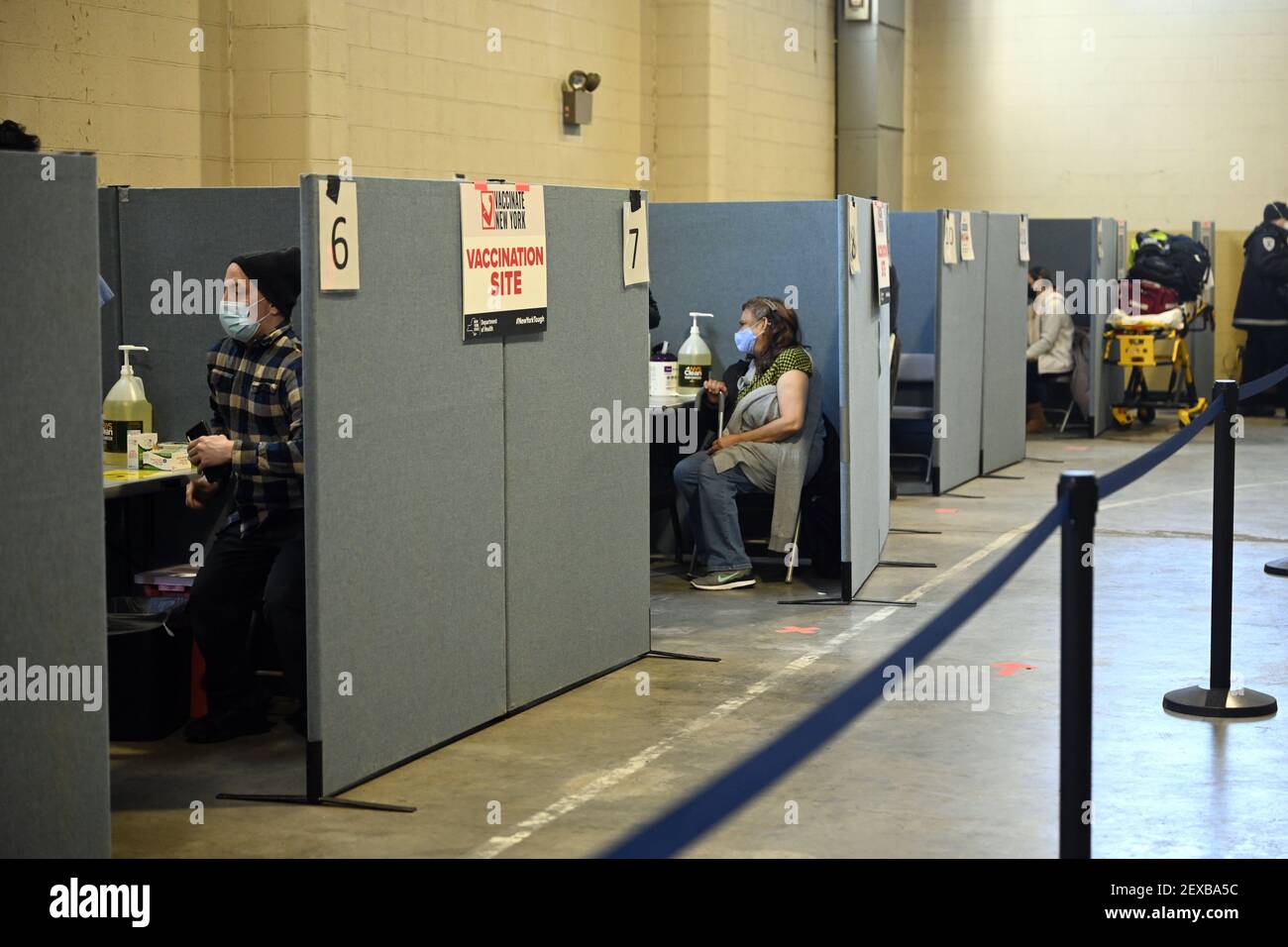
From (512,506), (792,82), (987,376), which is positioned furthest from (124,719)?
(792,82)

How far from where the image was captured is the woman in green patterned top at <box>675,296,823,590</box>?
660cm

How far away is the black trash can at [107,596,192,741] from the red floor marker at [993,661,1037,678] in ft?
8.35

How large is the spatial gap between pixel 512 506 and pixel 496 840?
47.4 inches

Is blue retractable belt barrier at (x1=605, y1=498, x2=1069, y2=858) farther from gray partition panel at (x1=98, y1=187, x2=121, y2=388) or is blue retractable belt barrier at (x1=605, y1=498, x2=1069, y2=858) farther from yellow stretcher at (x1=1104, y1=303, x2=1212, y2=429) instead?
yellow stretcher at (x1=1104, y1=303, x2=1212, y2=429)

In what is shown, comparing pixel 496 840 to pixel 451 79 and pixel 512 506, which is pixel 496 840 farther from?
pixel 451 79

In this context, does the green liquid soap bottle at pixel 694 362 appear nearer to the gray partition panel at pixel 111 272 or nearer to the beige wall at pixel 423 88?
the beige wall at pixel 423 88

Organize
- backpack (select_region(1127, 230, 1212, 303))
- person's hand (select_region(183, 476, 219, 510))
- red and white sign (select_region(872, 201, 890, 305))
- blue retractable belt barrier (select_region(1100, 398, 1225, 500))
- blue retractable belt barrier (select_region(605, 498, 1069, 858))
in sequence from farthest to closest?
1. backpack (select_region(1127, 230, 1212, 303))
2. red and white sign (select_region(872, 201, 890, 305))
3. person's hand (select_region(183, 476, 219, 510))
4. blue retractable belt barrier (select_region(1100, 398, 1225, 500))
5. blue retractable belt barrier (select_region(605, 498, 1069, 858))

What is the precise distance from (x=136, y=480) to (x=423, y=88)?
5.03 meters

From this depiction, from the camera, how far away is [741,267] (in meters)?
7.04

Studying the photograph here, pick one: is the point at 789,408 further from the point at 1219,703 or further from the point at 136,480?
the point at 136,480

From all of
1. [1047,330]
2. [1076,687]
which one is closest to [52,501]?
[1076,687]

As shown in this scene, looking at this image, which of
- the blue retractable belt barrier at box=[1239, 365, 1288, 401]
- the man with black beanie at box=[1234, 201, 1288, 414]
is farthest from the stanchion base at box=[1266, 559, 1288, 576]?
the man with black beanie at box=[1234, 201, 1288, 414]

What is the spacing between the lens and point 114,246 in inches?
211
